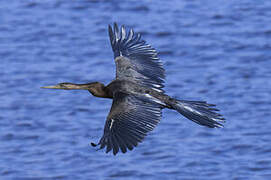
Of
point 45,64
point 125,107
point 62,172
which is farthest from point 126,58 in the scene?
point 45,64

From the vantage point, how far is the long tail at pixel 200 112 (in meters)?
8.52

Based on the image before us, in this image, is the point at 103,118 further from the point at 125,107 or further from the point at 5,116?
the point at 125,107

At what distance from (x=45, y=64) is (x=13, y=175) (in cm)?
358

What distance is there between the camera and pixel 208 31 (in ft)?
53.8

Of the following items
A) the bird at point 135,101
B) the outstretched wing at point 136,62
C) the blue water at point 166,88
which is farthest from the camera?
the blue water at point 166,88

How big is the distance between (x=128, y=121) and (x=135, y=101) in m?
0.40

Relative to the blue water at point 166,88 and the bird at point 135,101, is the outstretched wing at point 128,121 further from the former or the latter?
the blue water at point 166,88

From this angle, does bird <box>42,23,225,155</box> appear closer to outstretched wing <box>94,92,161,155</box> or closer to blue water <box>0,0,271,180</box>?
outstretched wing <box>94,92,161,155</box>

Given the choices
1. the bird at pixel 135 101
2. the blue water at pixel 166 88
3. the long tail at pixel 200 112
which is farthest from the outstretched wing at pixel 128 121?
the blue water at pixel 166 88

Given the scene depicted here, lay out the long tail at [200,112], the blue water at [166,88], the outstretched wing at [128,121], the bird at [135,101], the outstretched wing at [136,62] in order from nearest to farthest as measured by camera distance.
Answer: the outstretched wing at [128,121], the bird at [135,101], the long tail at [200,112], the outstretched wing at [136,62], the blue water at [166,88]

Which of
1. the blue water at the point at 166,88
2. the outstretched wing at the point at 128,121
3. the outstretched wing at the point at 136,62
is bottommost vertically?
the blue water at the point at 166,88

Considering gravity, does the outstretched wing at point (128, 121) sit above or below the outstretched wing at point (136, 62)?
below

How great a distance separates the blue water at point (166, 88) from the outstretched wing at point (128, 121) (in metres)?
3.41

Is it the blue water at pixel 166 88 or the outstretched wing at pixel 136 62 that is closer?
the outstretched wing at pixel 136 62
